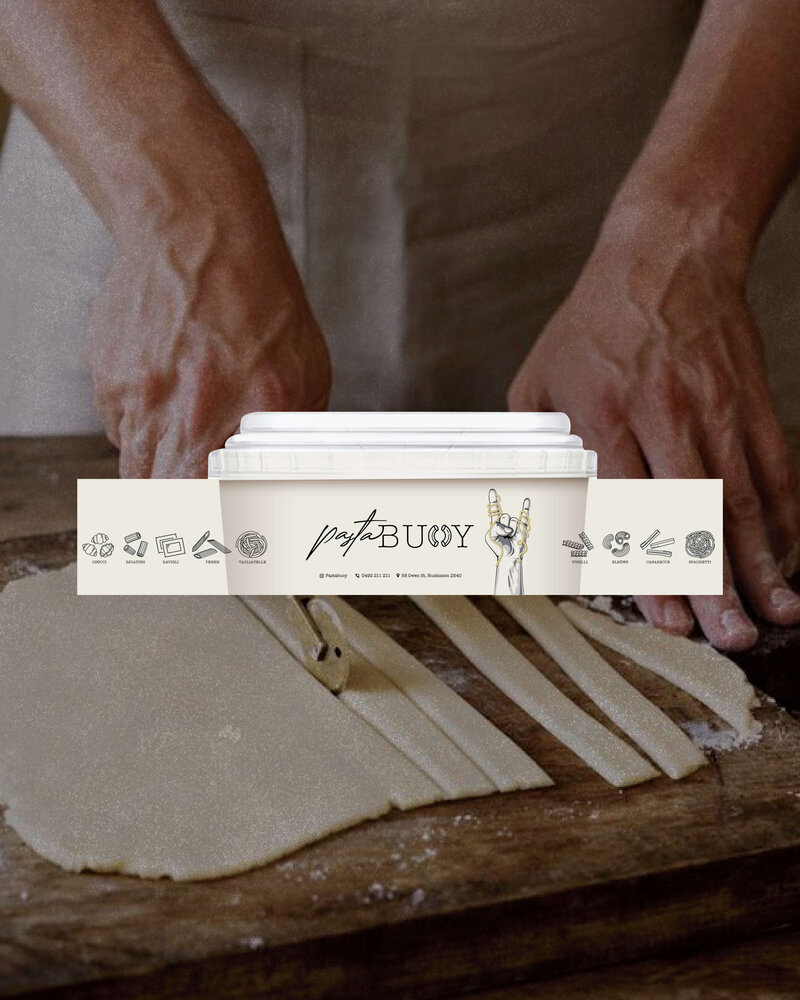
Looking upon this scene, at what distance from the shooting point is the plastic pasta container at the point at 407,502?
662 mm

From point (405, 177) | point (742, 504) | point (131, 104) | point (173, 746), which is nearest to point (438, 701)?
point (173, 746)

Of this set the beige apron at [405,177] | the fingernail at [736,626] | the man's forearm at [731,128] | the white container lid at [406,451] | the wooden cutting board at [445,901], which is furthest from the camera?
the beige apron at [405,177]

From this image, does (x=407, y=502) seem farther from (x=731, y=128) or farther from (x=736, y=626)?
(x=731, y=128)

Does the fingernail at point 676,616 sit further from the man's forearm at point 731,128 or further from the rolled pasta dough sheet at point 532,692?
the man's forearm at point 731,128

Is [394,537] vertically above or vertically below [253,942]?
above

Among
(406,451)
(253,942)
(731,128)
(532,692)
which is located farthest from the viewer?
(731,128)

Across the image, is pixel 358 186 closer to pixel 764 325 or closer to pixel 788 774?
pixel 764 325

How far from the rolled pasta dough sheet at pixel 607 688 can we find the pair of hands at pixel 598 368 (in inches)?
3.4

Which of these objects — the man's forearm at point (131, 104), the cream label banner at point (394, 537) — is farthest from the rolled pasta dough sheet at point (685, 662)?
the man's forearm at point (131, 104)

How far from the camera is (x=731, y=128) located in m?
1.01

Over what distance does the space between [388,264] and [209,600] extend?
55 centimetres

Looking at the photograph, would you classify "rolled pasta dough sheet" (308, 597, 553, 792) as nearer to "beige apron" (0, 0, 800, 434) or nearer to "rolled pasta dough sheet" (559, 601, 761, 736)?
"rolled pasta dough sheet" (559, 601, 761, 736)

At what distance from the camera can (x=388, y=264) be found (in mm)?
1266

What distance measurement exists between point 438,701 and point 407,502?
16 centimetres
